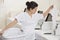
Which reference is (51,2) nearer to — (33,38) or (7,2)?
(7,2)

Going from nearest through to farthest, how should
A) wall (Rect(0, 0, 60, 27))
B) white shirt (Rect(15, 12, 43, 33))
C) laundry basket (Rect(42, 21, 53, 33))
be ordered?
white shirt (Rect(15, 12, 43, 33)), laundry basket (Rect(42, 21, 53, 33)), wall (Rect(0, 0, 60, 27))

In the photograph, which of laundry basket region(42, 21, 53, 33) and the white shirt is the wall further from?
the white shirt

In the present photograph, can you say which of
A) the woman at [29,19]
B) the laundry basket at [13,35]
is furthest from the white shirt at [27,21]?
the laundry basket at [13,35]

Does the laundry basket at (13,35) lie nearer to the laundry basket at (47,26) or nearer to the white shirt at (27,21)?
the white shirt at (27,21)

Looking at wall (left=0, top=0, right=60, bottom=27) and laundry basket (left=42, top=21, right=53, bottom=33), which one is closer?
laundry basket (left=42, top=21, right=53, bottom=33)

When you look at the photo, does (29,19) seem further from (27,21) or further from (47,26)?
(47,26)

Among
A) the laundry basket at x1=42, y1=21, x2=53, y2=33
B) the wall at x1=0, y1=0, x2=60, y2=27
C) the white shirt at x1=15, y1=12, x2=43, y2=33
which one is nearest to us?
the white shirt at x1=15, y1=12, x2=43, y2=33


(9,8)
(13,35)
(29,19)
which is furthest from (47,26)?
(9,8)

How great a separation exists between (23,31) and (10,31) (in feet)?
0.75

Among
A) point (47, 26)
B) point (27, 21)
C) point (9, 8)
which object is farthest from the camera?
point (9, 8)

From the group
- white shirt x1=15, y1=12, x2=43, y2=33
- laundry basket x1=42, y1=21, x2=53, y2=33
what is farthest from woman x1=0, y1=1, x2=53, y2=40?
laundry basket x1=42, y1=21, x2=53, y2=33

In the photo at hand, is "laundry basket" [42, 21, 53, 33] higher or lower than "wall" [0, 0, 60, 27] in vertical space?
lower

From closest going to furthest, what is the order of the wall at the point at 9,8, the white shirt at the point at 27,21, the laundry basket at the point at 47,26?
1. the white shirt at the point at 27,21
2. the laundry basket at the point at 47,26
3. the wall at the point at 9,8

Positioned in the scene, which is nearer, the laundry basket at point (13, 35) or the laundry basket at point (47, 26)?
the laundry basket at point (13, 35)
